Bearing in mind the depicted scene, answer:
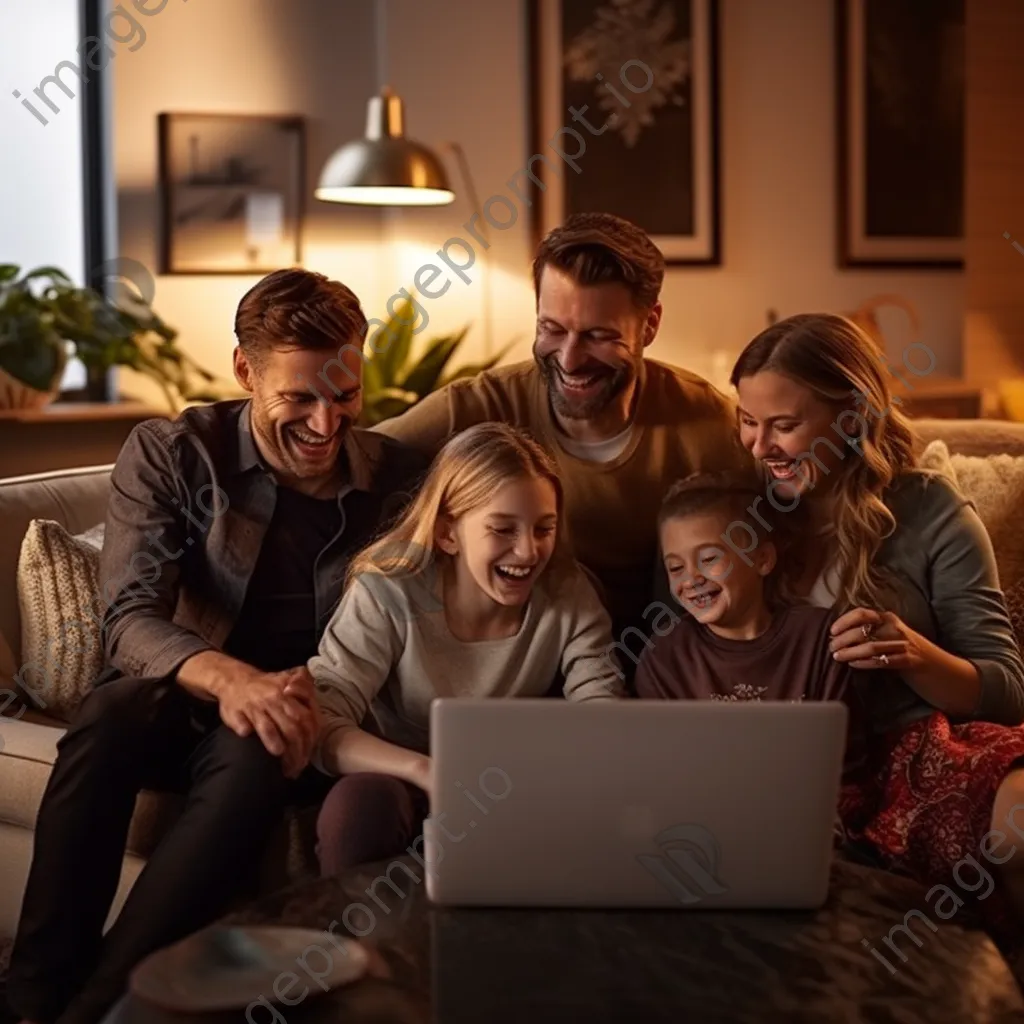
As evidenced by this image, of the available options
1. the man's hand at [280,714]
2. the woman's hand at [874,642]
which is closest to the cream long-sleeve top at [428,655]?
the man's hand at [280,714]

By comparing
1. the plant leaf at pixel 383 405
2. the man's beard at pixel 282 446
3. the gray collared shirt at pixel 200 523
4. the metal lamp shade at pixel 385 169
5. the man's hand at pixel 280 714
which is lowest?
the man's hand at pixel 280 714

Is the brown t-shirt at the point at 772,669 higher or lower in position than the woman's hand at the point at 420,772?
higher

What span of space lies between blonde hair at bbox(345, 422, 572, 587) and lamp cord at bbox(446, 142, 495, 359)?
2499 mm

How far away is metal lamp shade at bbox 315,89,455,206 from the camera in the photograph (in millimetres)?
3811

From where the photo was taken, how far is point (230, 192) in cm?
435

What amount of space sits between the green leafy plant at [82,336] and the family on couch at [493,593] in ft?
5.31

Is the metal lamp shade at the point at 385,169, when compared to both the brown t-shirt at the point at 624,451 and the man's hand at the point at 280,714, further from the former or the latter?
the man's hand at the point at 280,714

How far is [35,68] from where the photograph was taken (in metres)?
4.17

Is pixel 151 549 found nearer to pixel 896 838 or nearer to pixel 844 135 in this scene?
pixel 896 838

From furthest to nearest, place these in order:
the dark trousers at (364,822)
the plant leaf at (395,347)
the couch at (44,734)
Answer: the plant leaf at (395,347), the couch at (44,734), the dark trousers at (364,822)

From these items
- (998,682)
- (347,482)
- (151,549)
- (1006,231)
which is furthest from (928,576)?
(1006,231)

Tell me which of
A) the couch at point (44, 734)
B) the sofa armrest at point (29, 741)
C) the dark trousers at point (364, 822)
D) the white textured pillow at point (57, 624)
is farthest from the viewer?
the white textured pillow at point (57, 624)

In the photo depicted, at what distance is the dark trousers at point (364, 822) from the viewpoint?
1.81 meters

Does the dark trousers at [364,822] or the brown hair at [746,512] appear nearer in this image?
the dark trousers at [364,822]
